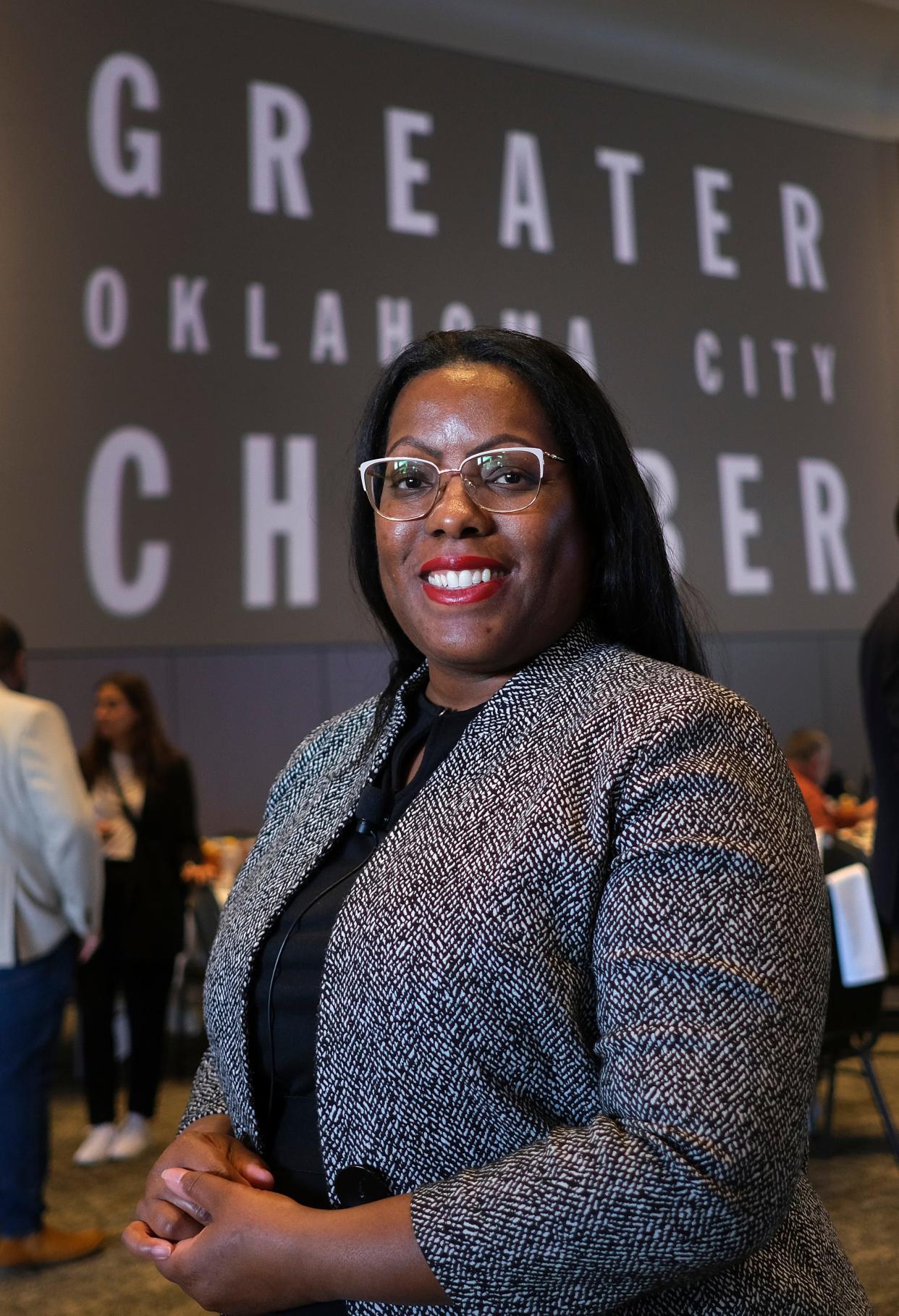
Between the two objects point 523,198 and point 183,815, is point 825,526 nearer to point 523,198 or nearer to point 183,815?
point 523,198

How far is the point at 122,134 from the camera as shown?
6.47 m

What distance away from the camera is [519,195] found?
24.4 feet

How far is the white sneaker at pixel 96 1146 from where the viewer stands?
412cm

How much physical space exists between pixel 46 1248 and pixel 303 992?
2.79m

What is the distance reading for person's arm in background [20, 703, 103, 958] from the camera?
3318mm

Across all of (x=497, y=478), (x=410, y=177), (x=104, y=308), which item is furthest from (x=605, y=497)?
(x=410, y=177)

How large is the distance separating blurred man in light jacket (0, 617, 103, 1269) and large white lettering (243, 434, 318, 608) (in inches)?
132

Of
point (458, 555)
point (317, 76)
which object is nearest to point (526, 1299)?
point (458, 555)

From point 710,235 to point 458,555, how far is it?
7.51 metres

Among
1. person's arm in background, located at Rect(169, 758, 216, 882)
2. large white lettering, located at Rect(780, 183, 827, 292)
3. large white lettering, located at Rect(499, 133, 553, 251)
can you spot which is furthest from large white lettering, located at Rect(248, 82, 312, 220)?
person's arm in background, located at Rect(169, 758, 216, 882)

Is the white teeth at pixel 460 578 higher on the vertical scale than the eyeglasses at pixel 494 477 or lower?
lower

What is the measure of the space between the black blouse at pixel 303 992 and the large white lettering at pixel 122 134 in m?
6.12

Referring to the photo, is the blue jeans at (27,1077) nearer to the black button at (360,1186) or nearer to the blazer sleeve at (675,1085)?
the black button at (360,1186)

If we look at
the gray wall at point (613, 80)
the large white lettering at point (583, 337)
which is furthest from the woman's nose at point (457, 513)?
the large white lettering at point (583, 337)
